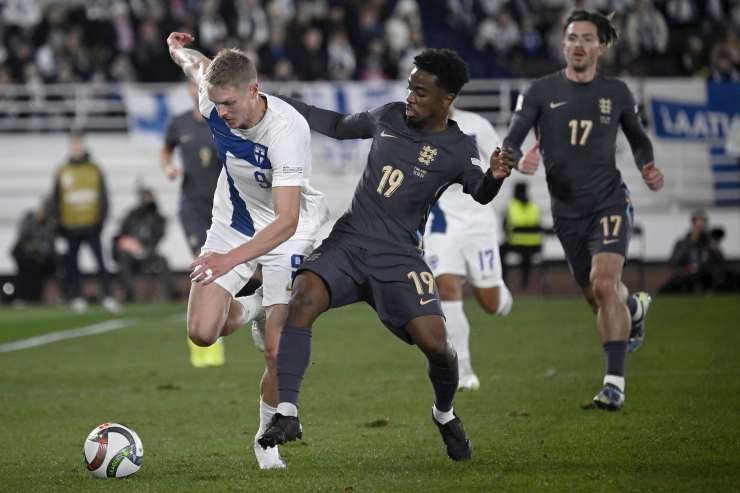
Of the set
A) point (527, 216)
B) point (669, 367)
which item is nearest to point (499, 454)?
point (669, 367)

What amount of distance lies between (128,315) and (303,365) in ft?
41.0

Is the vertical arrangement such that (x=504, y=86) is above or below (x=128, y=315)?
above

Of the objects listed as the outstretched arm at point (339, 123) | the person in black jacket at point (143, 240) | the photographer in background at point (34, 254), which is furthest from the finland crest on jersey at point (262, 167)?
the photographer in background at point (34, 254)

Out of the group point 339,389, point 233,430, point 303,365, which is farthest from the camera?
point 339,389

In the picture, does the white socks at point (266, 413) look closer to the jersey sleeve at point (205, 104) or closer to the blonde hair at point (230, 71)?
the jersey sleeve at point (205, 104)

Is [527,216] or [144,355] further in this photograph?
[527,216]

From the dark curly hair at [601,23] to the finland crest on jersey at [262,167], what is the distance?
288 centimetres

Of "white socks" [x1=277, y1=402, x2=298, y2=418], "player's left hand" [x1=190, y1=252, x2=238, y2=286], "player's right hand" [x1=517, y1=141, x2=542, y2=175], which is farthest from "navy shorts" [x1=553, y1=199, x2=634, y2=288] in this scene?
"player's left hand" [x1=190, y1=252, x2=238, y2=286]

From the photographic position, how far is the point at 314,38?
79.7ft

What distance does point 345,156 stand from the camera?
2458 cm

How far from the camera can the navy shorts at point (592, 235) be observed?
9.22 metres

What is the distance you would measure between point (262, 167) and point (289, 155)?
304mm

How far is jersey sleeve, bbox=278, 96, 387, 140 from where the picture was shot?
279 inches

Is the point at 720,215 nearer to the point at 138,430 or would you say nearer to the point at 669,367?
the point at 669,367
